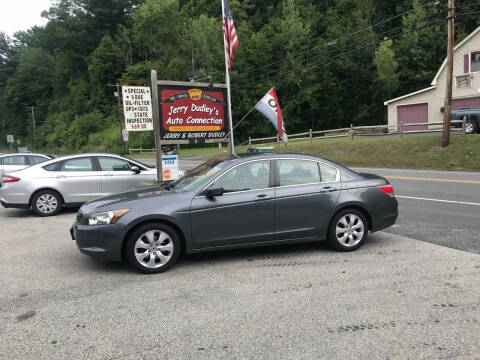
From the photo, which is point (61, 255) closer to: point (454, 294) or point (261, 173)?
point (261, 173)

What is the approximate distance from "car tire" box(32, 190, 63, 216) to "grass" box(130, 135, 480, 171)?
53.0ft

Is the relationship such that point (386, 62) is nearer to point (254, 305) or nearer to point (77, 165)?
point (77, 165)

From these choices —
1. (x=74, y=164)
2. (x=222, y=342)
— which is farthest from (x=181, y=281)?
(x=74, y=164)

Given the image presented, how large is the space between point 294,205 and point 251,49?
2115 inches

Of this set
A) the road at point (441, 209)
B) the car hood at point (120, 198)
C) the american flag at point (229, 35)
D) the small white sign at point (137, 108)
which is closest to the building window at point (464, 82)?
the road at point (441, 209)

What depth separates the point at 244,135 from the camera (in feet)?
182

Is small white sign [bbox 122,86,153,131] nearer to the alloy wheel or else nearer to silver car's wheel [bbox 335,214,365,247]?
silver car's wheel [bbox 335,214,365,247]

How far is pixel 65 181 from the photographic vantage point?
991 centimetres

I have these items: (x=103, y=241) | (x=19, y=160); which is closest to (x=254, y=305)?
(x=103, y=241)

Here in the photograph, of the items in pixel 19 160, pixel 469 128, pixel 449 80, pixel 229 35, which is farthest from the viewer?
pixel 469 128

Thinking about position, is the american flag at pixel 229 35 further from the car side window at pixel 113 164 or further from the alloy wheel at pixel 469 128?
the alloy wheel at pixel 469 128

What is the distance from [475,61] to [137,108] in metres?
28.5

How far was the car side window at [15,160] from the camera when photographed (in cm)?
1392

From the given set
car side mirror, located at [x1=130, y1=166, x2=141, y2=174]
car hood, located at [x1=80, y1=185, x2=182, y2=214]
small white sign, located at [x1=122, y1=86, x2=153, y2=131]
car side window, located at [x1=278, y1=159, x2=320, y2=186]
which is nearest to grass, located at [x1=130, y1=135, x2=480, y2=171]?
small white sign, located at [x1=122, y1=86, x2=153, y2=131]
